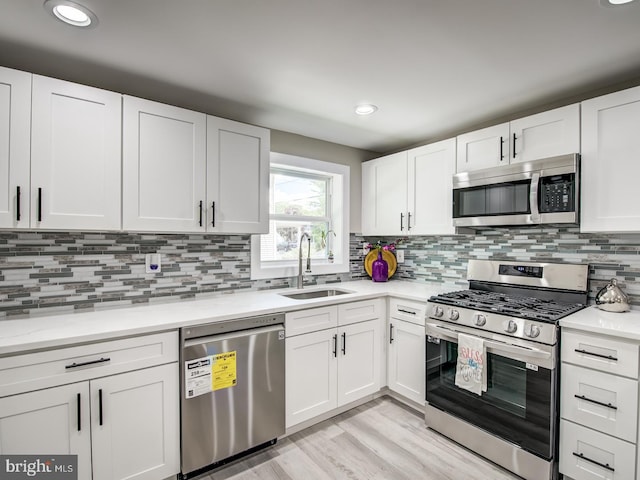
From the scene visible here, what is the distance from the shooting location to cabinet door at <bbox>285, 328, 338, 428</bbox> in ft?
7.54

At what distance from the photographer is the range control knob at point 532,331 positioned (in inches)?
73.3

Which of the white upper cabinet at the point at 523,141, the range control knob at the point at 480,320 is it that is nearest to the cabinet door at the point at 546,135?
the white upper cabinet at the point at 523,141

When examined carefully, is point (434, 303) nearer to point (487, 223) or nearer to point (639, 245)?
point (487, 223)

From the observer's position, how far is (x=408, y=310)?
269 cm

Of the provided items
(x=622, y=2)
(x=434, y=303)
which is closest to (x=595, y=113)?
(x=622, y=2)

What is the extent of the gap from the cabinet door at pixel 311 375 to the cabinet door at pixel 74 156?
141 cm

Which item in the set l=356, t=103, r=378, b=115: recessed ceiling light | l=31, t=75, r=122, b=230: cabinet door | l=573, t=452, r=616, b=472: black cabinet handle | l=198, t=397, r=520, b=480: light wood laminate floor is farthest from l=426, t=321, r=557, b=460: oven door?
l=31, t=75, r=122, b=230: cabinet door

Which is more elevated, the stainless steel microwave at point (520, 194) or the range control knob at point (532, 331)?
the stainless steel microwave at point (520, 194)

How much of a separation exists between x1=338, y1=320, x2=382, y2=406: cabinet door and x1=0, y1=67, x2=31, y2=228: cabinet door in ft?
6.72

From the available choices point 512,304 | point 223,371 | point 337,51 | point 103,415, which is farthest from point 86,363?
point 512,304

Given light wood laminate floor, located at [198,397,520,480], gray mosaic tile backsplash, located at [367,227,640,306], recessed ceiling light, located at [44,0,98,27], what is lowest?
light wood laminate floor, located at [198,397,520,480]

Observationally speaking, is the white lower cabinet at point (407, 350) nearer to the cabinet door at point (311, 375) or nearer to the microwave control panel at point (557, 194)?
the cabinet door at point (311, 375)

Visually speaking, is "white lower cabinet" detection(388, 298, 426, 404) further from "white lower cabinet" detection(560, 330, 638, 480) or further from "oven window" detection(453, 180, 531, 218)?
"white lower cabinet" detection(560, 330, 638, 480)

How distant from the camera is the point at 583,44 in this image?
1666 mm
